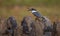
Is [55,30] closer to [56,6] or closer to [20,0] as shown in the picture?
[56,6]

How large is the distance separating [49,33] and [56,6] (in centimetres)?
36

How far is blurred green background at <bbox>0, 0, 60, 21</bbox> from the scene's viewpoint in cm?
234

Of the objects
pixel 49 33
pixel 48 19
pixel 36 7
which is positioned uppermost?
pixel 36 7

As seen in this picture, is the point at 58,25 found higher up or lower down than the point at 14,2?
lower down

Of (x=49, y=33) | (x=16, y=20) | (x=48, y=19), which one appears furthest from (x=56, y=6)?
(x=16, y=20)

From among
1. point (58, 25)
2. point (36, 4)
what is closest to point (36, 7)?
point (36, 4)

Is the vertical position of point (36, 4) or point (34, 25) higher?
point (36, 4)

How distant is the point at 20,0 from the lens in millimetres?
2369

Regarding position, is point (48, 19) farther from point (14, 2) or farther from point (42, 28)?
point (14, 2)

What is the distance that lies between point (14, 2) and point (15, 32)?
1.28 ft

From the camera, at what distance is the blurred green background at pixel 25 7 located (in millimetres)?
2338

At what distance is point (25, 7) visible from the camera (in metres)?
2.36

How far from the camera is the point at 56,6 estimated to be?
2342mm

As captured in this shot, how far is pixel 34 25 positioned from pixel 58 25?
0.31 meters
